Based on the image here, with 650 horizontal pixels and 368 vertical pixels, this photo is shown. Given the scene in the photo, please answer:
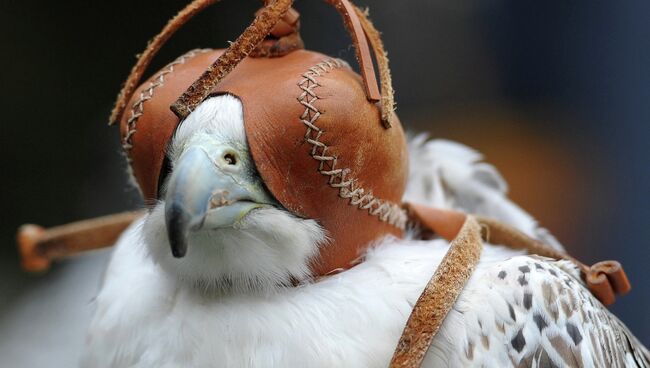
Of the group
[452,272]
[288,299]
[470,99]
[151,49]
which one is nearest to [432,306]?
[452,272]

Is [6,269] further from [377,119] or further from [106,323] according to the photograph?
[377,119]

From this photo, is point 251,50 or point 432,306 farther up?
point 251,50

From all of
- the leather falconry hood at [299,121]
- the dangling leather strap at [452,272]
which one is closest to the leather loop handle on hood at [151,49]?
the leather falconry hood at [299,121]

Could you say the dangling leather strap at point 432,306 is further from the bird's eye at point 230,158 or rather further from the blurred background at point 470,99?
the blurred background at point 470,99

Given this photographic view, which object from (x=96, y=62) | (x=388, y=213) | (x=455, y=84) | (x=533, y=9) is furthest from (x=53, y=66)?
(x=388, y=213)

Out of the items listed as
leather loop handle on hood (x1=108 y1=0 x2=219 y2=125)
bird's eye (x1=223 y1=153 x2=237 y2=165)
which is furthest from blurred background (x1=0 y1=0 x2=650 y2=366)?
bird's eye (x1=223 y1=153 x2=237 y2=165)

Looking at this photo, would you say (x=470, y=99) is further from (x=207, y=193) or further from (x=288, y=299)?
(x=207, y=193)

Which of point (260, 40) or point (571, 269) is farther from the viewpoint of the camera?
point (571, 269)

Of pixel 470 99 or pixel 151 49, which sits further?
pixel 470 99
